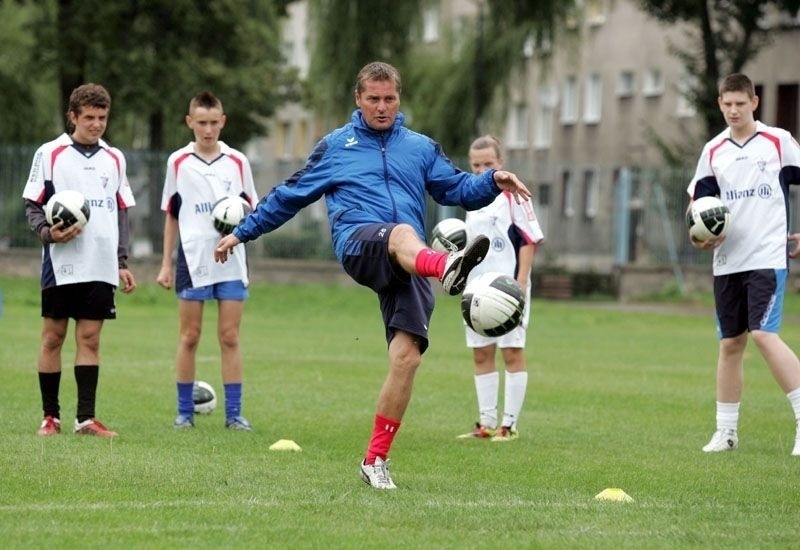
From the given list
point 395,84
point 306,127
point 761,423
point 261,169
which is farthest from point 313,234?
point 306,127

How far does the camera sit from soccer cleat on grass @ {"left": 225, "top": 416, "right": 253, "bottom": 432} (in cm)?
1183

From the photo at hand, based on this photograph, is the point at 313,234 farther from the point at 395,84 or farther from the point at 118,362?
the point at 395,84

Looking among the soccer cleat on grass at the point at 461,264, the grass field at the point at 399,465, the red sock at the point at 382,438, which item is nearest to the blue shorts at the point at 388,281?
the red sock at the point at 382,438

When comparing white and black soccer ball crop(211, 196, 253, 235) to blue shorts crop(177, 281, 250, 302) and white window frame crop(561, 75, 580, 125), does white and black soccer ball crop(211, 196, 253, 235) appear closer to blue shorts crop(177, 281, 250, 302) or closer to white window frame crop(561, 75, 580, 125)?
blue shorts crop(177, 281, 250, 302)

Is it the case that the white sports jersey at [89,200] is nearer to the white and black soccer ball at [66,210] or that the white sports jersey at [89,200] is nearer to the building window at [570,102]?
the white and black soccer ball at [66,210]

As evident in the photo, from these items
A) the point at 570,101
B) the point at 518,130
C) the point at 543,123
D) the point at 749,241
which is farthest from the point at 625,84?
the point at 749,241

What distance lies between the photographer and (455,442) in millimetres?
11430

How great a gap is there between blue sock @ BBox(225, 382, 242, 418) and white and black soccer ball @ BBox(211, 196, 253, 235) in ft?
3.89

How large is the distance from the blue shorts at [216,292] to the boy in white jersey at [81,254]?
27.9 inches

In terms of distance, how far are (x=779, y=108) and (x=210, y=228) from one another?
133 feet

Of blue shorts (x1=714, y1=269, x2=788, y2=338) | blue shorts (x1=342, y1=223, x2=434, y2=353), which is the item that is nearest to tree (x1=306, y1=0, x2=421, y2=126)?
blue shorts (x1=714, y1=269, x2=788, y2=338)

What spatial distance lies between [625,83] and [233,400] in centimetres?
4991

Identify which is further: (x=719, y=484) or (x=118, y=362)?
(x=118, y=362)

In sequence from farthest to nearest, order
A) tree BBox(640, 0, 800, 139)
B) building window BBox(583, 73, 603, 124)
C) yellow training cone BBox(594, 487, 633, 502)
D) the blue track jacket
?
1. building window BBox(583, 73, 603, 124)
2. tree BBox(640, 0, 800, 139)
3. the blue track jacket
4. yellow training cone BBox(594, 487, 633, 502)
